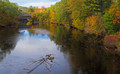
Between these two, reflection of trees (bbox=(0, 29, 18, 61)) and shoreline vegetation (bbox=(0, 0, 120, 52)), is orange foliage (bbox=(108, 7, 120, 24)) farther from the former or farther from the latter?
reflection of trees (bbox=(0, 29, 18, 61))

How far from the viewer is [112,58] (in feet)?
74.6

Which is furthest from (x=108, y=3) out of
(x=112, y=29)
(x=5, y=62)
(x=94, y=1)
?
(x=5, y=62)

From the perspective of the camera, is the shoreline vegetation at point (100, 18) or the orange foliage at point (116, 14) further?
the shoreline vegetation at point (100, 18)

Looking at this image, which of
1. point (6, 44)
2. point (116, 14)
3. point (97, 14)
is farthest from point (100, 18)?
point (6, 44)

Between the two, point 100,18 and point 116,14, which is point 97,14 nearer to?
point 100,18

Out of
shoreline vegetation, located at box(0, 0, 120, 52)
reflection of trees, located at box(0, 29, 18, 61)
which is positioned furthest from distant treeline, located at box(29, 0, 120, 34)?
reflection of trees, located at box(0, 29, 18, 61)

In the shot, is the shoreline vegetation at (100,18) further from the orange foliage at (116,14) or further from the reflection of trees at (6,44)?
the reflection of trees at (6,44)

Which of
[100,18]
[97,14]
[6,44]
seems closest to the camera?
[6,44]

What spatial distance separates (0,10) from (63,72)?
52278 mm

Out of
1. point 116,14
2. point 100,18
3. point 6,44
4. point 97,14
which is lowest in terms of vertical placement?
point 6,44

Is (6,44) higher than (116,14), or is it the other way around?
(116,14)

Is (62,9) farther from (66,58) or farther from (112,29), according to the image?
(66,58)

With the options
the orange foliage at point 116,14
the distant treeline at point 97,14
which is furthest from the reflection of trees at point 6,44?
the orange foliage at point 116,14

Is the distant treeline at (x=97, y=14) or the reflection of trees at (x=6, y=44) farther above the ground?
the distant treeline at (x=97, y=14)
